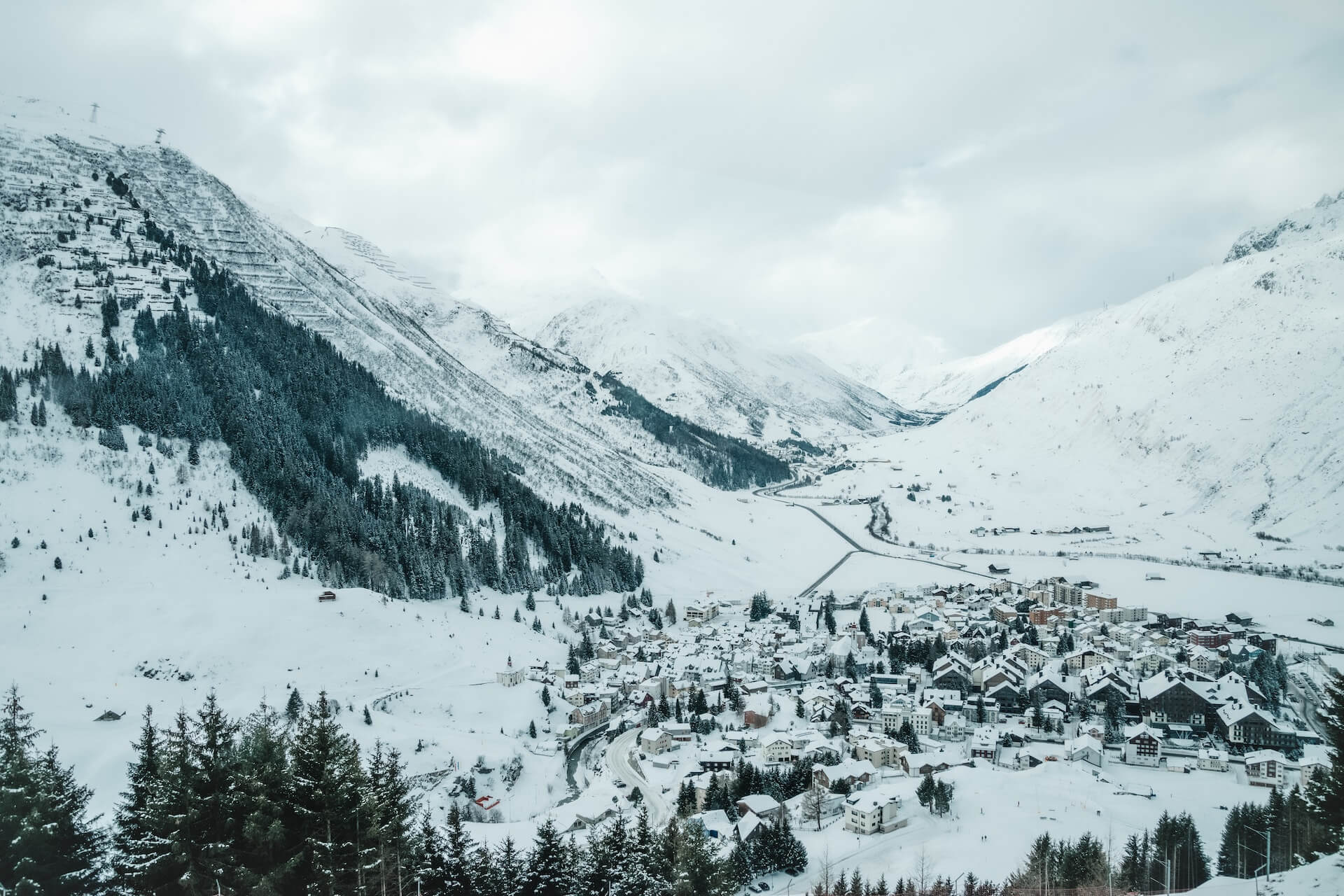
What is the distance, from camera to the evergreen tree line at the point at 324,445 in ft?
287

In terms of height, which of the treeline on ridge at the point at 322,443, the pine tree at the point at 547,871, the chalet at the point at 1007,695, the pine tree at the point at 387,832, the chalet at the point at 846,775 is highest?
the treeline on ridge at the point at 322,443

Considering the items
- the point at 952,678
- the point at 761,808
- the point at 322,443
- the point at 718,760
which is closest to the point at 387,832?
the point at 761,808

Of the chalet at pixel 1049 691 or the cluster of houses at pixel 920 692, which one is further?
the chalet at pixel 1049 691

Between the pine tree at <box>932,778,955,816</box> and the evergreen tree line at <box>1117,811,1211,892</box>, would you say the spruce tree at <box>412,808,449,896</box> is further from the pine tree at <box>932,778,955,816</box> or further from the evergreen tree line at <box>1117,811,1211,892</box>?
the pine tree at <box>932,778,955,816</box>

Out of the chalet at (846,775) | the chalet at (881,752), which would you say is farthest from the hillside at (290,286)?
the chalet at (846,775)

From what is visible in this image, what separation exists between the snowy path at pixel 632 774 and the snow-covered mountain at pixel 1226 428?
10877cm

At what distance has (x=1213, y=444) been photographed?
151750 mm

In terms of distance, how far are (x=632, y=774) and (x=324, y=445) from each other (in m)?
74.9

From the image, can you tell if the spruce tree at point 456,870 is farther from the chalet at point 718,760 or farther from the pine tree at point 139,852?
the chalet at point 718,760

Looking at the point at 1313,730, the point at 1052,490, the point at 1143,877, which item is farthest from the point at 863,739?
the point at 1052,490

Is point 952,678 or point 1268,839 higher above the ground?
point 1268,839

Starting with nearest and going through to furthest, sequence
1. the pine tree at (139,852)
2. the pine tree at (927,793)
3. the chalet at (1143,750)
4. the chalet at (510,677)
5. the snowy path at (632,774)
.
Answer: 1. the pine tree at (139,852)
2. the pine tree at (927,793)
3. the snowy path at (632,774)
4. the chalet at (1143,750)
5. the chalet at (510,677)

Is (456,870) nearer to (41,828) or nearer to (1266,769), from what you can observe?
(41,828)

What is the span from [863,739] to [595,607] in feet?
152
